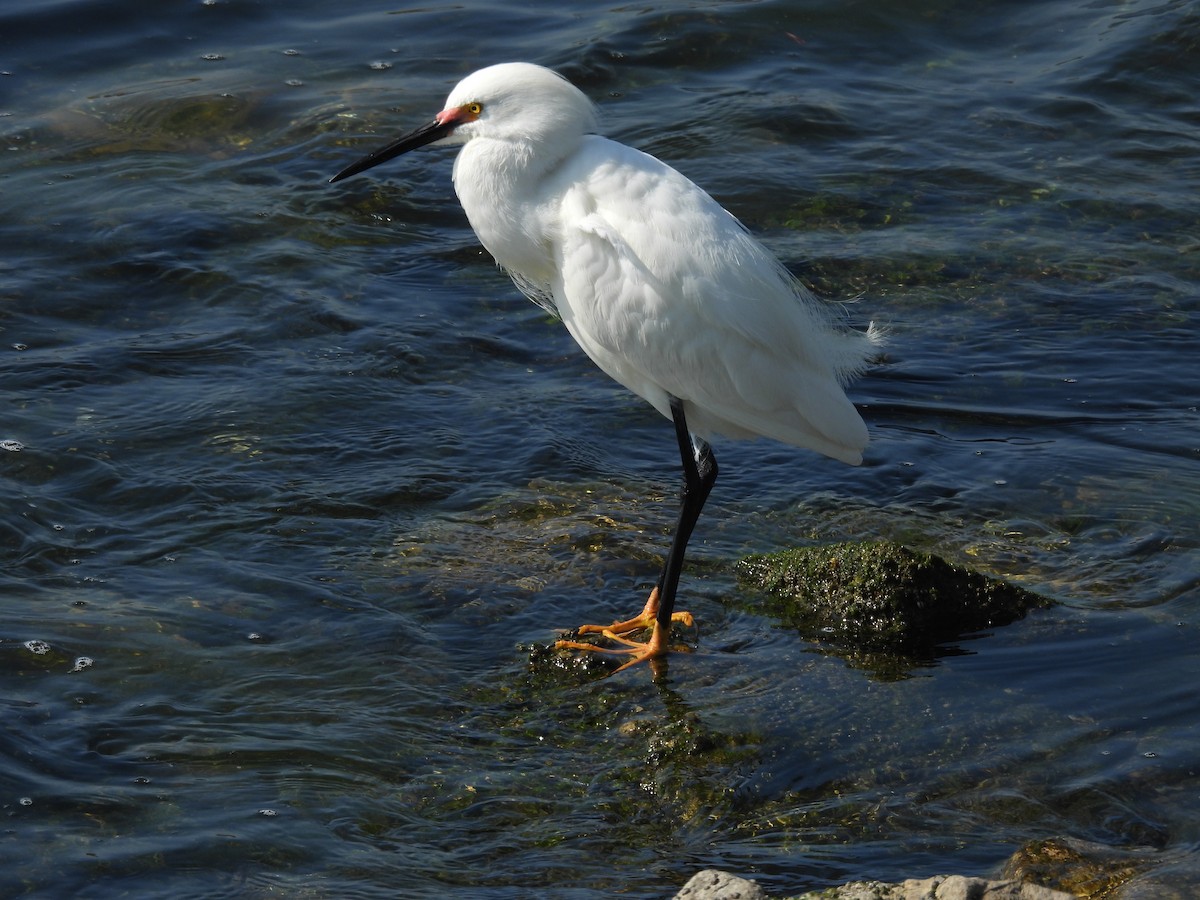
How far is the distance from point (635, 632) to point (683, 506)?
1.69 ft

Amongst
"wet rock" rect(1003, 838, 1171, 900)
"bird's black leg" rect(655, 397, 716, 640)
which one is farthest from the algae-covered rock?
"wet rock" rect(1003, 838, 1171, 900)

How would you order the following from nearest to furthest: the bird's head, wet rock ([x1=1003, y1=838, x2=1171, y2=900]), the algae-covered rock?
wet rock ([x1=1003, y1=838, x2=1171, y2=900])
the bird's head
the algae-covered rock

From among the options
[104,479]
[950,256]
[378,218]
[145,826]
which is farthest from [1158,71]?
[145,826]

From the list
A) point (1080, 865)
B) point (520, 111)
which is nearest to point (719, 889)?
point (1080, 865)

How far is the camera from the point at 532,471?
6617mm

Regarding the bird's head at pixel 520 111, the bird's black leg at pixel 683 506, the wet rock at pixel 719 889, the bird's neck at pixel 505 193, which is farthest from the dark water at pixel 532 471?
the bird's head at pixel 520 111

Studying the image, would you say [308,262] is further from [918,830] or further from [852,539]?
[918,830]

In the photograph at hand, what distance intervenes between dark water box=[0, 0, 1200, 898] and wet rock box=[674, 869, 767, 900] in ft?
1.86

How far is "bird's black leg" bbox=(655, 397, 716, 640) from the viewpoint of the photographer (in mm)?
5355

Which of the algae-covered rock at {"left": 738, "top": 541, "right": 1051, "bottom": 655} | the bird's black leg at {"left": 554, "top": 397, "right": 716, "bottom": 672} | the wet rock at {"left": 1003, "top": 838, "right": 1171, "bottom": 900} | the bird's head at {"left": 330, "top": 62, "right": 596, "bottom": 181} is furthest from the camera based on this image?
the bird's black leg at {"left": 554, "top": 397, "right": 716, "bottom": 672}

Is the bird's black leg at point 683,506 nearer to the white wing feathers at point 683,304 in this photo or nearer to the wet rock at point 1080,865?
the white wing feathers at point 683,304

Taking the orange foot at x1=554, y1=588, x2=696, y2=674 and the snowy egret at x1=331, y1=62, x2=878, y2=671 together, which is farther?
the orange foot at x1=554, y1=588, x2=696, y2=674

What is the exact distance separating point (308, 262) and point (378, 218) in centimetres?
79

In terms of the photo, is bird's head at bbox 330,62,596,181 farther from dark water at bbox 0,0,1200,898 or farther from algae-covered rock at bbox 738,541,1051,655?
algae-covered rock at bbox 738,541,1051,655
